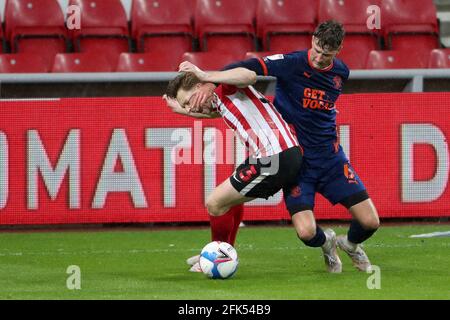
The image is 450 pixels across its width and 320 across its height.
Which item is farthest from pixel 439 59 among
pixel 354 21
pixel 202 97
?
pixel 202 97

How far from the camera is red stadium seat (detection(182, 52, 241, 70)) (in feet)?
42.4

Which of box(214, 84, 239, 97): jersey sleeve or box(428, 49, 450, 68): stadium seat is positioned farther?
box(428, 49, 450, 68): stadium seat

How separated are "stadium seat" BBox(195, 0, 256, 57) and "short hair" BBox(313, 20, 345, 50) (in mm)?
6122

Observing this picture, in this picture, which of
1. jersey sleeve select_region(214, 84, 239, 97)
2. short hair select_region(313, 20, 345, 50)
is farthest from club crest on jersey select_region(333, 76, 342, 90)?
jersey sleeve select_region(214, 84, 239, 97)

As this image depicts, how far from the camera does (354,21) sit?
46.4 ft

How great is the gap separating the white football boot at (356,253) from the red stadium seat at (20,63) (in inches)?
234

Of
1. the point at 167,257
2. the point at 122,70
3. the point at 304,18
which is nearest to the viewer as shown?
the point at 167,257

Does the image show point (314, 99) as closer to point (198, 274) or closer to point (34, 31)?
point (198, 274)

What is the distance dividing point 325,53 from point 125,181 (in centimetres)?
436

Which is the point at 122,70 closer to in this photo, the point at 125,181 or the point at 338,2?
the point at 125,181

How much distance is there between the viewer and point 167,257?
959cm

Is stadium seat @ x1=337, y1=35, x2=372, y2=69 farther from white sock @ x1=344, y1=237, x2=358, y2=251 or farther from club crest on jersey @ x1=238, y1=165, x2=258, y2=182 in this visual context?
club crest on jersey @ x1=238, y1=165, x2=258, y2=182

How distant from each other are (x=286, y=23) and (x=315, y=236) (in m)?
6.34
